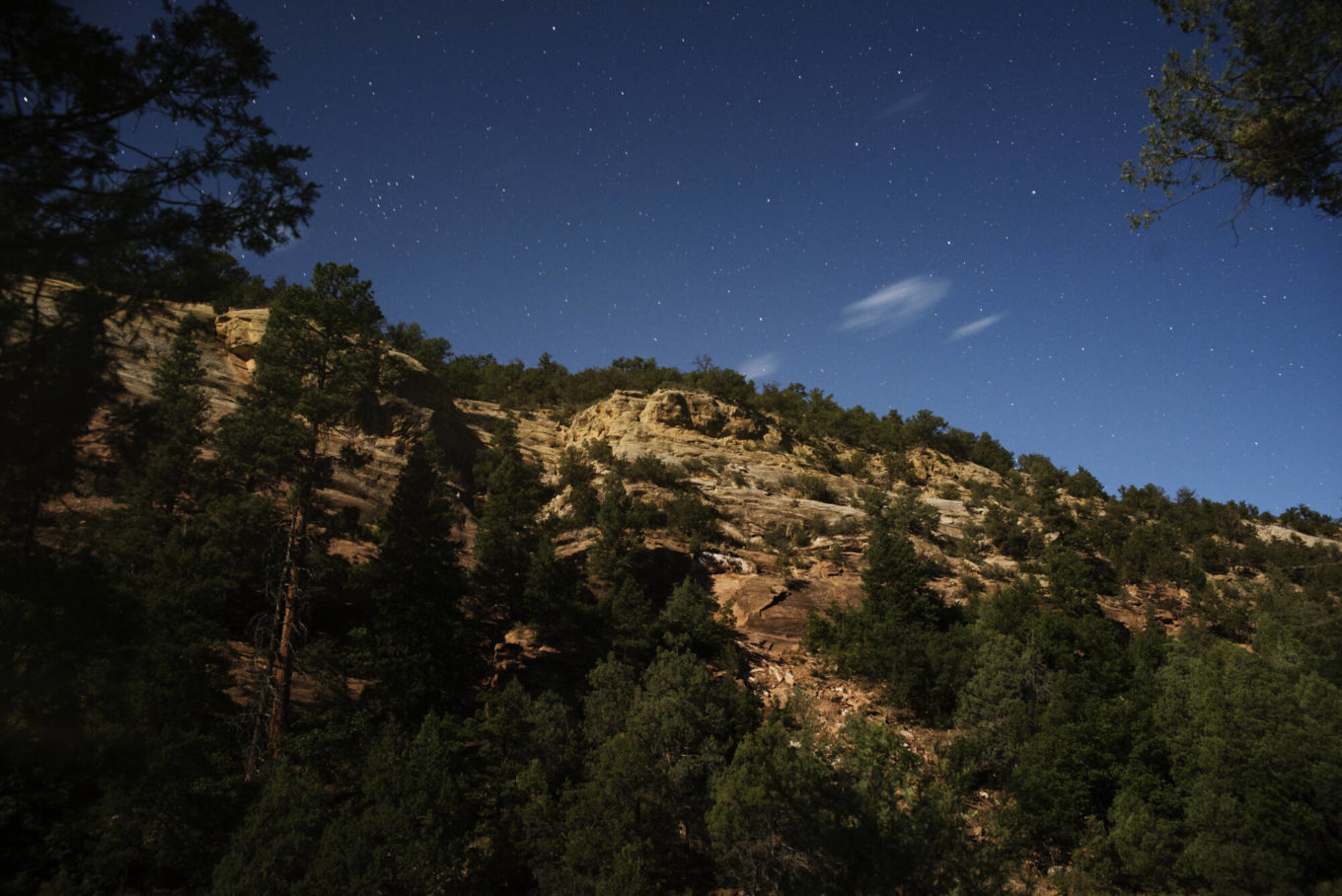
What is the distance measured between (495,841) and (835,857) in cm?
960

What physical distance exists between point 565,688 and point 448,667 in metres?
5.38

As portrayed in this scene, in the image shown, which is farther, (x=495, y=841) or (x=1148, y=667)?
(x=1148, y=667)

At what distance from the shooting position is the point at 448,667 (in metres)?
21.1

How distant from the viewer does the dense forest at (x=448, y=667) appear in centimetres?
910

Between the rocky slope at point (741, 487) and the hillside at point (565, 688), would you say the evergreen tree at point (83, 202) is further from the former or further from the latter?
the rocky slope at point (741, 487)

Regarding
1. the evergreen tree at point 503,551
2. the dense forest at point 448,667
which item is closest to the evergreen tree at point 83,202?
the dense forest at point 448,667

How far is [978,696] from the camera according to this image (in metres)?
27.0

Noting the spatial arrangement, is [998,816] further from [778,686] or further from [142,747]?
[142,747]

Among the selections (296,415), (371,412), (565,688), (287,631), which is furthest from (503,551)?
(371,412)

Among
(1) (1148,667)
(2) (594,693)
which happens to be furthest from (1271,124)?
(1) (1148,667)

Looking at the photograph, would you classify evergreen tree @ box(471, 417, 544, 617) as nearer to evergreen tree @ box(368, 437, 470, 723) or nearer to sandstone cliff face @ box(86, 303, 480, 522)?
evergreen tree @ box(368, 437, 470, 723)

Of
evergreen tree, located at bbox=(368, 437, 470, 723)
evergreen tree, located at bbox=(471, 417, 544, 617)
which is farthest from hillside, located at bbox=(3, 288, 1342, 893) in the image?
evergreen tree, located at bbox=(471, 417, 544, 617)

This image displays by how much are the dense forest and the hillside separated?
5.3 inches

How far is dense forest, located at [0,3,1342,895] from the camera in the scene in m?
9.10
